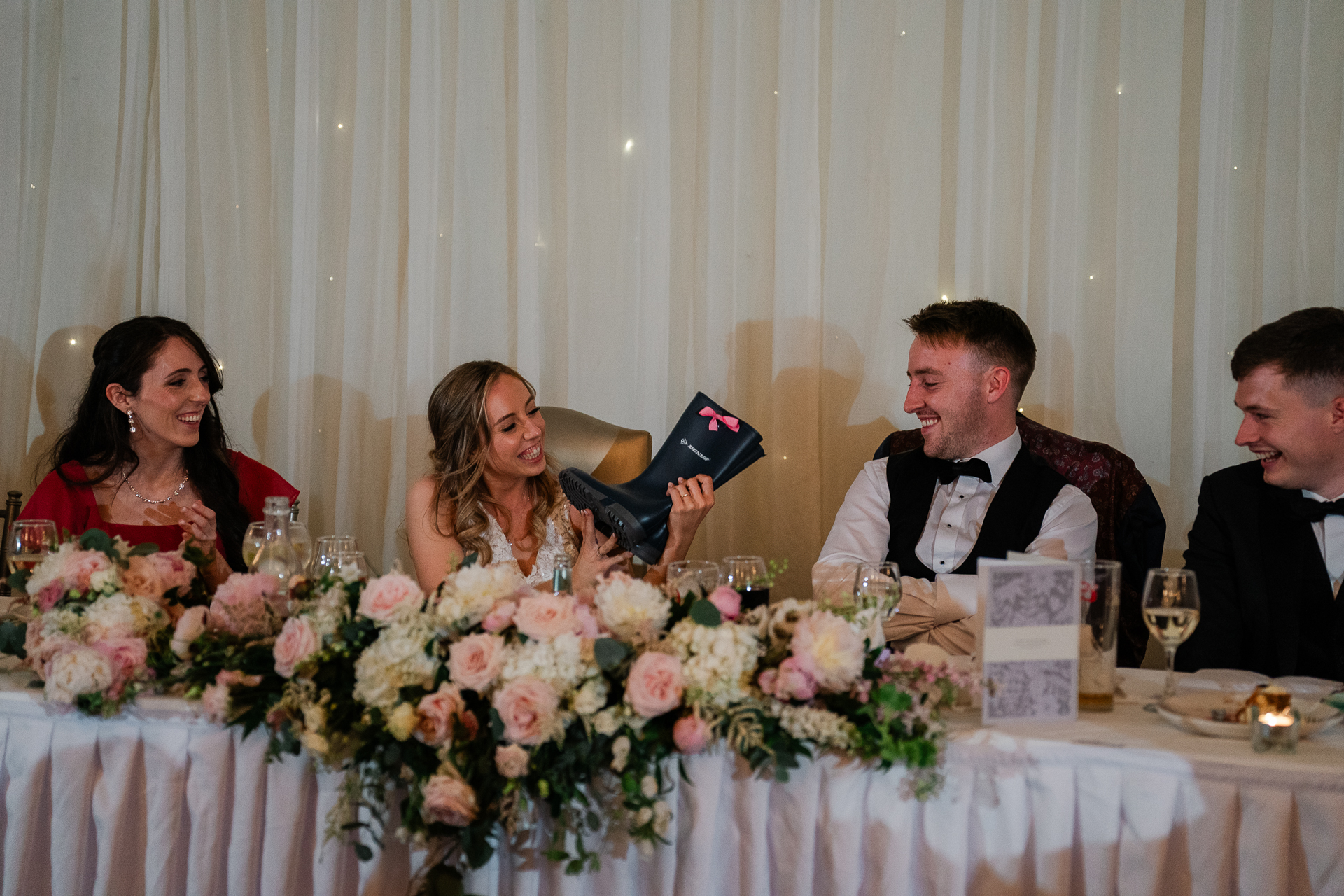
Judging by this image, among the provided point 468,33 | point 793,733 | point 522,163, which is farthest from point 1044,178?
point 793,733

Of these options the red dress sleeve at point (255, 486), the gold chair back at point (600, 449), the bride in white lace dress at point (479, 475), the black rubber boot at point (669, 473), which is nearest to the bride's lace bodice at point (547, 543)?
the bride in white lace dress at point (479, 475)

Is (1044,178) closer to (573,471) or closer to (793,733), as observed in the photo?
(573,471)

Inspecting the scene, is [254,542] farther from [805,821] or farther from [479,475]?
[805,821]

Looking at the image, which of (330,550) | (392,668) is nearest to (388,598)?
(392,668)

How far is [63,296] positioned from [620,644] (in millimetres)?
3192

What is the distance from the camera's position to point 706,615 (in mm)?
1302

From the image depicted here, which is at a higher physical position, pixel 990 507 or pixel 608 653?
pixel 990 507

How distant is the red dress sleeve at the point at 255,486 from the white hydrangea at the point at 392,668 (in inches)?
64.9

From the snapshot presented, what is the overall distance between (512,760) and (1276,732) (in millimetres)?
947

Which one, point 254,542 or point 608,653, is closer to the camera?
point 608,653

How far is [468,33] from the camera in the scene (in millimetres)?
3314

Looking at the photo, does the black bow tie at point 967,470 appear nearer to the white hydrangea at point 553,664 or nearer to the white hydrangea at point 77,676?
the white hydrangea at point 553,664

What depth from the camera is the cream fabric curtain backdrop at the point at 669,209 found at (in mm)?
2832

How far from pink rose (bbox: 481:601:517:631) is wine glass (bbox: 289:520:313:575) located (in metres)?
0.59
